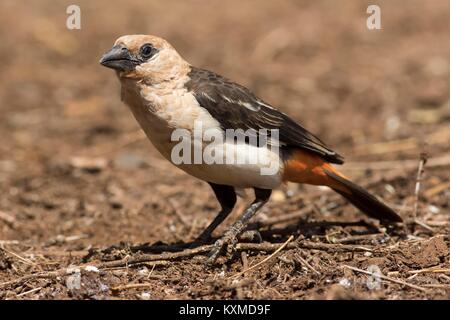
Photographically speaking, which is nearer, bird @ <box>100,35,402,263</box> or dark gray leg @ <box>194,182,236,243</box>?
bird @ <box>100,35,402,263</box>

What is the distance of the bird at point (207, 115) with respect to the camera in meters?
5.40

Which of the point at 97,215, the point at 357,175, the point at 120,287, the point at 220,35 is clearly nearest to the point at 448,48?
the point at 220,35

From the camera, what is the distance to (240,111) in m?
5.67

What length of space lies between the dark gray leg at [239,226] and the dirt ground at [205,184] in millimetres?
93

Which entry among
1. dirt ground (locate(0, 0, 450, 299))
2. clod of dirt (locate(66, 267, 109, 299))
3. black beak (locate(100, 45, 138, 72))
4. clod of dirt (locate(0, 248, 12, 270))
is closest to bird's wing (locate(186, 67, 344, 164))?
black beak (locate(100, 45, 138, 72))

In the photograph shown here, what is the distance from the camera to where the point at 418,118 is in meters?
9.61

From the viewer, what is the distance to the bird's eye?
5543 millimetres

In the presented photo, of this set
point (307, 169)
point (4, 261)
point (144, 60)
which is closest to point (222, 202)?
point (307, 169)

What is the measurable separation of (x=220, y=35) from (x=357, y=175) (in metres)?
5.70

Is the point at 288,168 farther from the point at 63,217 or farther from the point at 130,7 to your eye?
the point at 130,7

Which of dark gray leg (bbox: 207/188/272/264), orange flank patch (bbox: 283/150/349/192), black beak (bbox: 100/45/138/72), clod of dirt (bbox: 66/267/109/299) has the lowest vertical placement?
clod of dirt (bbox: 66/267/109/299)

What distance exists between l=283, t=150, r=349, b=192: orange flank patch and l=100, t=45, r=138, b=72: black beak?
4.53ft

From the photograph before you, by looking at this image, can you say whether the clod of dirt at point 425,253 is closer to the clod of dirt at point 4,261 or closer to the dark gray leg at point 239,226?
the dark gray leg at point 239,226

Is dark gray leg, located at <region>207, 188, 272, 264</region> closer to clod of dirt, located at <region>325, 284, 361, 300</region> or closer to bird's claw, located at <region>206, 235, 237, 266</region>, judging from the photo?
bird's claw, located at <region>206, 235, 237, 266</region>
